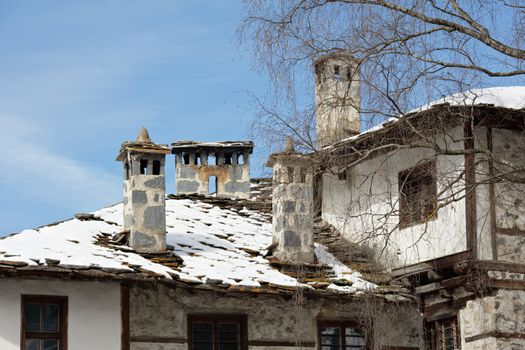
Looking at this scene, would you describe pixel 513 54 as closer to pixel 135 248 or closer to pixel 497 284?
pixel 497 284

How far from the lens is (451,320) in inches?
794

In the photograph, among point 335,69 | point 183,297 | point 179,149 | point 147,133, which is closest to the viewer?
point 335,69

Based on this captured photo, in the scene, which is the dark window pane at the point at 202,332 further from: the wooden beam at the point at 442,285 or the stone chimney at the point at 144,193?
the wooden beam at the point at 442,285

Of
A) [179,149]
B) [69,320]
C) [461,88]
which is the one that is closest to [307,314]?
[69,320]

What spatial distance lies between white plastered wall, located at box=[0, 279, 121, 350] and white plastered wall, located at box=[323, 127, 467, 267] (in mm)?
3709

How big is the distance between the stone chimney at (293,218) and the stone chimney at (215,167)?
18.9 ft

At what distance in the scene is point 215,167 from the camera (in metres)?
27.5

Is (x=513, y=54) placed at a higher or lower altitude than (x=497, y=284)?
higher

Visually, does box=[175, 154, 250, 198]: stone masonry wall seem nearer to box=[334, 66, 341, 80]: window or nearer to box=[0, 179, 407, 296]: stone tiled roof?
box=[0, 179, 407, 296]: stone tiled roof

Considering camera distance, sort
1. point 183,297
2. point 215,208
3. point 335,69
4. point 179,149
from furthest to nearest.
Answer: point 179,149
point 215,208
point 183,297
point 335,69

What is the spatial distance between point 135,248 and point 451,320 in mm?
5234

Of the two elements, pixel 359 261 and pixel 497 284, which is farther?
pixel 359 261

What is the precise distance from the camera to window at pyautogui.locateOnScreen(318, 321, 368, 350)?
19938mm

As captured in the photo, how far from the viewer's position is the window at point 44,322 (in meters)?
17.7
